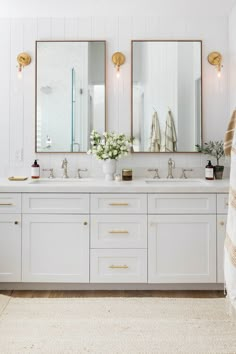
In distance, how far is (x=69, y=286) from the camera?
10.5 feet

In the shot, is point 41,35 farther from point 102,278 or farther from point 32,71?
point 102,278

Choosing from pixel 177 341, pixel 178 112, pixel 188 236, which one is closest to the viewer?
pixel 177 341

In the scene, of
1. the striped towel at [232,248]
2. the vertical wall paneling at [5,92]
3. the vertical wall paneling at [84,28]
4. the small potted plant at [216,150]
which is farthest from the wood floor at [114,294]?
the vertical wall paneling at [84,28]

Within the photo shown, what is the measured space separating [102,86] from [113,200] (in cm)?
116

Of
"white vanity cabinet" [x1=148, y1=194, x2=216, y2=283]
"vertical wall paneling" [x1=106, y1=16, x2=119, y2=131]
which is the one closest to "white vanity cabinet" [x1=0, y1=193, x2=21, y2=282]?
"white vanity cabinet" [x1=148, y1=194, x2=216, y2=283]

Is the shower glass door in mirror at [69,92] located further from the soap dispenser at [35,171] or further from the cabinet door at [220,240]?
the cabinet door at [220,240]

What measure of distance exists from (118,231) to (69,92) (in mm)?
1378

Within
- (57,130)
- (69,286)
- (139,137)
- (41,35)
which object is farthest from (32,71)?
(69,286)

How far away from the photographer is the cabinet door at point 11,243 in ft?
10.1

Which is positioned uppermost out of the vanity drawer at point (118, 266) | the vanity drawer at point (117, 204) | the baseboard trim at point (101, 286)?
the vanity drawer at point (117, 204)

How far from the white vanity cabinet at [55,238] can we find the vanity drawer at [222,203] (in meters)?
0.99

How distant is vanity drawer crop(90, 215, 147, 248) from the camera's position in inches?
121

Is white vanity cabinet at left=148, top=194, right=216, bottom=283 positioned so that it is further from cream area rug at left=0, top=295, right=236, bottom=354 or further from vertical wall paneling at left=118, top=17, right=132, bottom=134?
vertical wall paneling at left=118, top=17, right=132, bottom=134

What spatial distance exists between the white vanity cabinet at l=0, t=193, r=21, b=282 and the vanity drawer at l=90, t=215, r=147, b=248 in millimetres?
569
